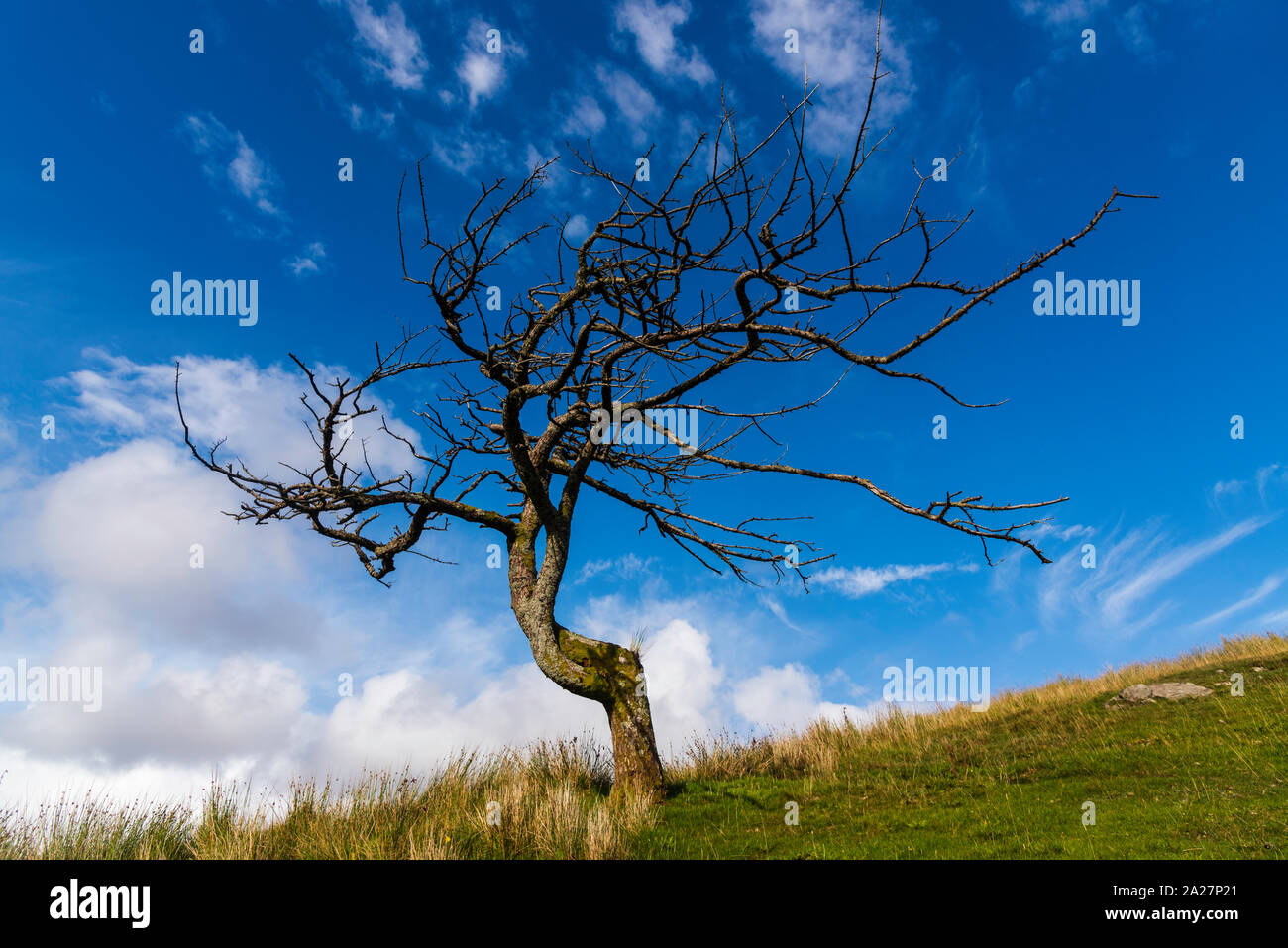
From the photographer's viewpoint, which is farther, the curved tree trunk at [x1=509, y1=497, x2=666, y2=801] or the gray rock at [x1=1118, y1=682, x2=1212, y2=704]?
the gray rock at [x1=1118, y1=682, x2=1212, y2=704]

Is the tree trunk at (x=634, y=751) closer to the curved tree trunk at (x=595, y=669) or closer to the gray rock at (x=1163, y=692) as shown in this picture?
the curved tree trunk at (x=595, y=669)

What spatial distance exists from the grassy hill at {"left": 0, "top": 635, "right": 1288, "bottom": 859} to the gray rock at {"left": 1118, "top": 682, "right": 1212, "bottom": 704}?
0.43 meters

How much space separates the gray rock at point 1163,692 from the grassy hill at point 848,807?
428mm

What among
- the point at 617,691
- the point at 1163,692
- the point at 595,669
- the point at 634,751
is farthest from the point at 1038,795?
the point at 1163,692

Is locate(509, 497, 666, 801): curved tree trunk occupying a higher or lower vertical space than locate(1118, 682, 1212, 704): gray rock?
higher

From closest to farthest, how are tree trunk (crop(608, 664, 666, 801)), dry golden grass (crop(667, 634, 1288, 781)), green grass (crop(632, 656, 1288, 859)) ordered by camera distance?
green grass (crop(632, 656, 1288, 859)) → tree trunk (crop(608, 664, 666, 801)) → dry golden grass (crop(667, 634, 1288, 781))

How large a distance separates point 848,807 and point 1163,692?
914 cm

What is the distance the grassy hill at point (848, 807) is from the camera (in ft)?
23.3

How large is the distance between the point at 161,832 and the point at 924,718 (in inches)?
576

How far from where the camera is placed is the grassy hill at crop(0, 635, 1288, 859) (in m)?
7.09

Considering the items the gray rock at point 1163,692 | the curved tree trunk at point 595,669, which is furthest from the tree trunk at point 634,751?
the gray rock at point 1163,692

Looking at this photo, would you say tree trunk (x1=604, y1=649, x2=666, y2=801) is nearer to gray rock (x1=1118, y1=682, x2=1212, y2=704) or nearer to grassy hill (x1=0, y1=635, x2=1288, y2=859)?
grassy hill (x1=0, y1=635, x2=1288, y2=859)

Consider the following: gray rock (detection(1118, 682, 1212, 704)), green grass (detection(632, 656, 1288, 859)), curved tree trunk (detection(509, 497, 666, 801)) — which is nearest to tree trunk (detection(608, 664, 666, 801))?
curved tree trunk (detection(509, 497, 666, 801))
